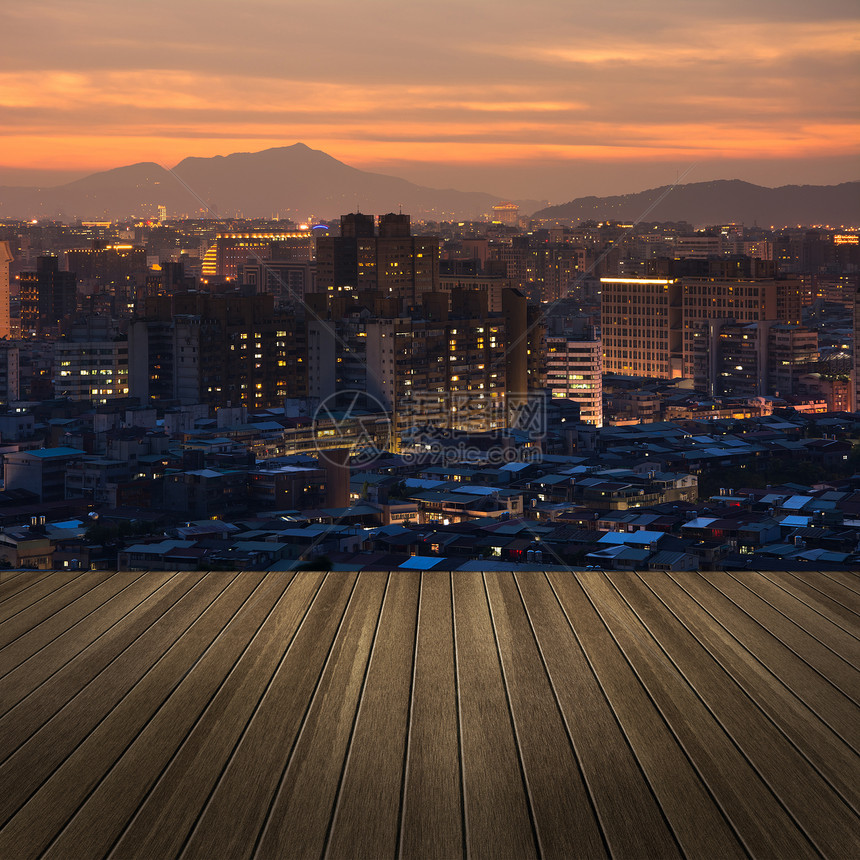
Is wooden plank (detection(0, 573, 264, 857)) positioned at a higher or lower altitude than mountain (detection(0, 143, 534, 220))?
lower

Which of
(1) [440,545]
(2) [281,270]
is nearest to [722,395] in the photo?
(1) [440,545]

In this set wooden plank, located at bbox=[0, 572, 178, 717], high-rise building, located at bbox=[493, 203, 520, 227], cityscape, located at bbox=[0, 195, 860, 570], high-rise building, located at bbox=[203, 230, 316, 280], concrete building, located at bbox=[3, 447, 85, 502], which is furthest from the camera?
high-rise building, located at bbox=[493, 203, 520, 227]

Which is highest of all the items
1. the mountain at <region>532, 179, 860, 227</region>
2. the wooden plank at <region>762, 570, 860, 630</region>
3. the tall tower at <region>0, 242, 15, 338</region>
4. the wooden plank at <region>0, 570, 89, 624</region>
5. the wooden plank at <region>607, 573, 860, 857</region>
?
the mountain at <region>532, 179, 860, 227</region>

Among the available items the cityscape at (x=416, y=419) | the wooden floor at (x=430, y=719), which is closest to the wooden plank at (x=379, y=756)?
the wooden floor at (x=430, y=719)

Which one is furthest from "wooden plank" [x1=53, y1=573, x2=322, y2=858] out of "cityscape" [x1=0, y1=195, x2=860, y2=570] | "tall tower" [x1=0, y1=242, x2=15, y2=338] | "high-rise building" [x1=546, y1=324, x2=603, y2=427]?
"tall tower" [x1=0, y1=242, x2=15, y2=338]

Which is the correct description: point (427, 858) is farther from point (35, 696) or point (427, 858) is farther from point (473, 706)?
point (35, 696)

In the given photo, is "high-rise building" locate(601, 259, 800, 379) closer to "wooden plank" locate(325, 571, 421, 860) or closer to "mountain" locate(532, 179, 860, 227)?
"mountain" locate(532, 179, 860, 227)

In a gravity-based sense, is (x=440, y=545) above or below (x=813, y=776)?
below
